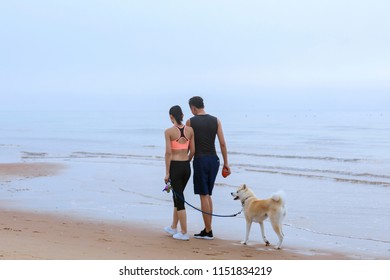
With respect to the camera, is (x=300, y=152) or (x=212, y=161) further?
(x=300, y=152)

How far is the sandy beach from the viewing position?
6398 millimetres

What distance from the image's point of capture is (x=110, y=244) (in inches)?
287

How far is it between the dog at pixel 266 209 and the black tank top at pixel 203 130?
85 centimetres

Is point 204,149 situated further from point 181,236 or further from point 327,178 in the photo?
point 327,178

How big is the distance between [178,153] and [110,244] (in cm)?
157

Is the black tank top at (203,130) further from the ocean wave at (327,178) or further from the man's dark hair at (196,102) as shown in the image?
the ocean wave at (327,178)

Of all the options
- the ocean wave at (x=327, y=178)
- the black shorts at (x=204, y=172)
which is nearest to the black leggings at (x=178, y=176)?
the black shorts at (x=204, y=172)

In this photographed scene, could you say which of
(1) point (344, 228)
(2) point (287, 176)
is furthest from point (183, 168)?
(2) point (287, 176)

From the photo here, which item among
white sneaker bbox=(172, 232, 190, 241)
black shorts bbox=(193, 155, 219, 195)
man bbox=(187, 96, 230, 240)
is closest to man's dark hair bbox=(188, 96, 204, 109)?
man bbox=(187, 96, 230, 240)

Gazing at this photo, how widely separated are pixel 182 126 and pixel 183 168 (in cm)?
59

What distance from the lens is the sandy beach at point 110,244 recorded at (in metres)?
6.40

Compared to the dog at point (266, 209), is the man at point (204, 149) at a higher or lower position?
higher

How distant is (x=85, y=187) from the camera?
1397 centimetres

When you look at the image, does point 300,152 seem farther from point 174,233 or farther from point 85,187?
point 174,233
